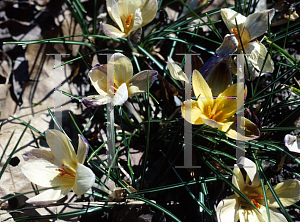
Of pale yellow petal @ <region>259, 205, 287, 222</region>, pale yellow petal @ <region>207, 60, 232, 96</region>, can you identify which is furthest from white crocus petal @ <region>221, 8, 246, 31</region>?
pale yellow petal @ <region>259, 205, 287, 222</region>

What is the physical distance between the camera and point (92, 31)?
213cm

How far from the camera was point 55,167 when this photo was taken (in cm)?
133

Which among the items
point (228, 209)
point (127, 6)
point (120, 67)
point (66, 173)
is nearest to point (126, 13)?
point (127, 6)

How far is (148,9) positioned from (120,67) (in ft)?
1.37

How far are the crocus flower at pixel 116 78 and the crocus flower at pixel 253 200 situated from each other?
60 centimetres

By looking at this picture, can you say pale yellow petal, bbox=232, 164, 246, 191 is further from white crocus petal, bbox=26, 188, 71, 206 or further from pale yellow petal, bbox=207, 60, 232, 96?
white crocus petal, bbox=26, 188, 71, 206

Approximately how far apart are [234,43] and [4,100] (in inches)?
62.3

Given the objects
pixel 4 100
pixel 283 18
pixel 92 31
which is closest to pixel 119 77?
pixel 92 31

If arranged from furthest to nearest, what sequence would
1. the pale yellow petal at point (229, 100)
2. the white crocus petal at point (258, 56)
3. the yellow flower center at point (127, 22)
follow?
1. the yellow flower center at point (127, 22)
2. the white crocus petal at point (258, 56)
3. the pale yellow petal at point (229, 100)

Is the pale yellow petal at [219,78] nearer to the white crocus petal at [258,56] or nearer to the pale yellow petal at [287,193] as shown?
the white crocus petal at [258,56]

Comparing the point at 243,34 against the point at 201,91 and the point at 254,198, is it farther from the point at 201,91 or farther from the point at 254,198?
the point at 254,198

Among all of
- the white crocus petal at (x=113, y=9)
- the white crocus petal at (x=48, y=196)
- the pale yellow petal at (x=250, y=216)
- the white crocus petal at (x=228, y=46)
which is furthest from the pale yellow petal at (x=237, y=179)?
the white crocus petal at (x=113, y=9)

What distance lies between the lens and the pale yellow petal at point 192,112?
1.27m

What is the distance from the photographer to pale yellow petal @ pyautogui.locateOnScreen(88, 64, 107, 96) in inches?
53.8
